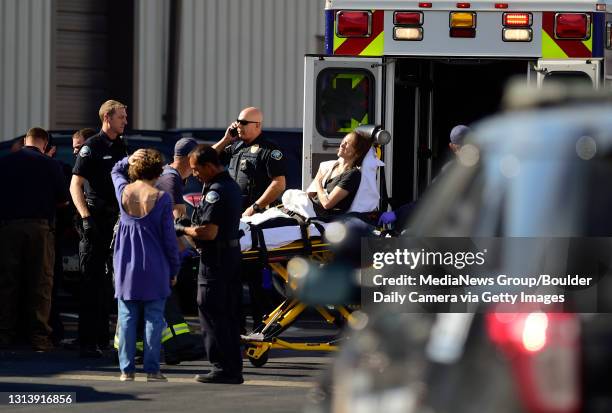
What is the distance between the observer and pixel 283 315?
402 inches

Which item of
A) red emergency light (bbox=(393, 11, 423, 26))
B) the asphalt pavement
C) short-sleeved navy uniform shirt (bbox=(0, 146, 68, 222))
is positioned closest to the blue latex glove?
the asphalt pavement

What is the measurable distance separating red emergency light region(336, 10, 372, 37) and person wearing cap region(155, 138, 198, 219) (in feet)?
5.58

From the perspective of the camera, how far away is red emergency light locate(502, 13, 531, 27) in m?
11.5

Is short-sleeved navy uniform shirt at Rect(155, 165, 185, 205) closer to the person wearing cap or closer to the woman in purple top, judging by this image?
the person wearing cap

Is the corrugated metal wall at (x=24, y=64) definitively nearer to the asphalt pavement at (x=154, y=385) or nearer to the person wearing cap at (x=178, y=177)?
the asphalt pavement at (x=154, y=385)

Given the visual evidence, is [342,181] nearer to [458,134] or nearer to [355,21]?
[458,134]

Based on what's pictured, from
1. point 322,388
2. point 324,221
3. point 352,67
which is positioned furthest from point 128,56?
point 322,388

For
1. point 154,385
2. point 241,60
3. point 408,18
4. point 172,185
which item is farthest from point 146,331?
point 241,60

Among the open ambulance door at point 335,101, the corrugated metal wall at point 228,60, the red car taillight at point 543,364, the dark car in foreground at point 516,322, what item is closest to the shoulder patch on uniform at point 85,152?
the open ambulance door at point 335,101

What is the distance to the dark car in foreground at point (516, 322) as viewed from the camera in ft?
10.8

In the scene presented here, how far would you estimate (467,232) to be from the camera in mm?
3908

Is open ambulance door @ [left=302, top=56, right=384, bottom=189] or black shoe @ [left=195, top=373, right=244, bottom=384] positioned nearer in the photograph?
black shoe @ [left=195, top=373, right=244, bottom=384]

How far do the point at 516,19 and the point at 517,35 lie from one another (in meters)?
0.12

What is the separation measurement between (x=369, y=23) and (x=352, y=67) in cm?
35
